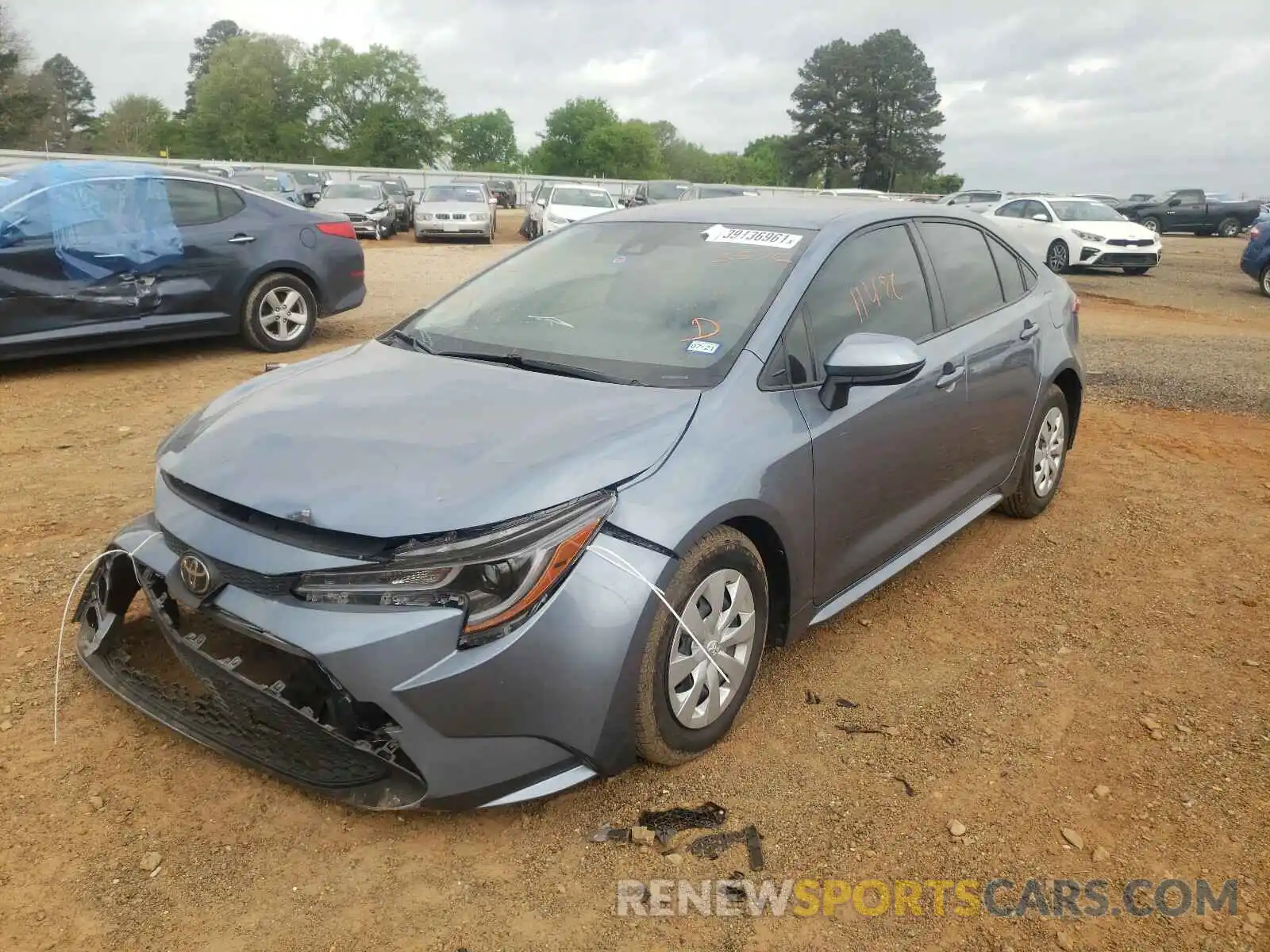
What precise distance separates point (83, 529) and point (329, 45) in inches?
3456

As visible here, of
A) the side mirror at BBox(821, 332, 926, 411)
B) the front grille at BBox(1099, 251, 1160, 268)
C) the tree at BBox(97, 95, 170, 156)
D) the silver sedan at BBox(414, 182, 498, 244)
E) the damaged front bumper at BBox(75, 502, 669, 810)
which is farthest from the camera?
the tree at BBox(97, 95, 170, 156)

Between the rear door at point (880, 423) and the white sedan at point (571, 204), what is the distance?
58.2 feet

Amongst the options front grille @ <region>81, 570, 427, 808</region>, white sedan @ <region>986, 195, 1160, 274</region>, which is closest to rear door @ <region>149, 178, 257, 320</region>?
front grille @ <region>81, 570, 427, 808</region>

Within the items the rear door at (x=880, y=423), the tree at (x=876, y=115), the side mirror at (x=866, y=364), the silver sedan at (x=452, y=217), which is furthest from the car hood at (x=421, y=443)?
the tree at (x=876, y=115)

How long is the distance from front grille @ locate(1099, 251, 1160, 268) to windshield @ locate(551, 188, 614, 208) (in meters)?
10.4

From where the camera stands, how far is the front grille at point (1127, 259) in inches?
733

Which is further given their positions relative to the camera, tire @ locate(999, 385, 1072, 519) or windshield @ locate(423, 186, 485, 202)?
windshield @ locate(423, 186, 485, 202)

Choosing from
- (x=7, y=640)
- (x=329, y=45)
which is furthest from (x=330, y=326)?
(x=329, y=45)

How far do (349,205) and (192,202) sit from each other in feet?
58.6

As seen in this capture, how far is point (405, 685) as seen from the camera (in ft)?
7.45

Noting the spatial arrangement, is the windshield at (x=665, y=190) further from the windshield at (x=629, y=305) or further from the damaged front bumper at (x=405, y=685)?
the damaged front bumper at (x=405, y=685)

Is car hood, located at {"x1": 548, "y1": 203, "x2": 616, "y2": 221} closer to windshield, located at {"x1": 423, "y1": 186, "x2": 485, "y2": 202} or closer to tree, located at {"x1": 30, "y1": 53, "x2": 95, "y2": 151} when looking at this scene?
windshield, located at {"x1": 423, "y1": 186, "x2": 485, "y2": 202}

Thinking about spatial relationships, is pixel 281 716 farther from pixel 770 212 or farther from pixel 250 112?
pixel 250 112

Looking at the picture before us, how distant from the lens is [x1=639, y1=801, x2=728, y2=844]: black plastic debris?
2.62 m
